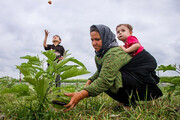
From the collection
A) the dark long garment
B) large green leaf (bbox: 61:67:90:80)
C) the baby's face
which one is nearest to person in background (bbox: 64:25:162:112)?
the dark long garment

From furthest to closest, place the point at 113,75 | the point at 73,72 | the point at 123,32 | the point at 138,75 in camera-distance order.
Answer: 1. the point at 123,32
2. the point at 138,75
3. the point at 113,75
4. the point at 73,72

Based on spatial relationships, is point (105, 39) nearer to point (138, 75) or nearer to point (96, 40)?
point (96, 40)

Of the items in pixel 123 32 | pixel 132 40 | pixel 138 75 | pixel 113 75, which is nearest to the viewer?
pixel 113 75

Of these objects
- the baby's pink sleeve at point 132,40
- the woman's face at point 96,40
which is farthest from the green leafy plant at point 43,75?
the baby's pink sleeve at point 132,40

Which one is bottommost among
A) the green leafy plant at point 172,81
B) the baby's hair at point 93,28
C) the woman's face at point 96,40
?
the green leafy plant at point 172,81

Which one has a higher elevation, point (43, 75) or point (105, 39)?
point (105, 39)

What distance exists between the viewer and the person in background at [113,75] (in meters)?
1.93

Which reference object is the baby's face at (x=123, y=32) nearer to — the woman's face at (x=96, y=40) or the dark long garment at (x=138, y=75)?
the dark long garment at (x=138, y=75)

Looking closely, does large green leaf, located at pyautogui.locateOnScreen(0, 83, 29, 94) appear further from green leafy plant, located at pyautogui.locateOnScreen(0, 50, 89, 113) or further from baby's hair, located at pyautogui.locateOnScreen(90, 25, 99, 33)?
baby's hair, located at pyautogui.locateOnScreen(90, 25, 99, 33)

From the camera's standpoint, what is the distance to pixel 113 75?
204 cm

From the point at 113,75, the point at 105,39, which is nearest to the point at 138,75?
the point at 113,75

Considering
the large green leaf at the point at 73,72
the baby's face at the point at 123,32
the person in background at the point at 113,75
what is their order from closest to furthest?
1. the large green leaf at the point at 73,72
2. the person in background at the point at 113,75
3. the baby's face at the point at 123,32

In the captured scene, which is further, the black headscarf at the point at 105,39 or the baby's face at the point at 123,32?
the baby's face at the point at 123,32

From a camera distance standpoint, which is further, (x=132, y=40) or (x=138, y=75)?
(x=132, y=40)
